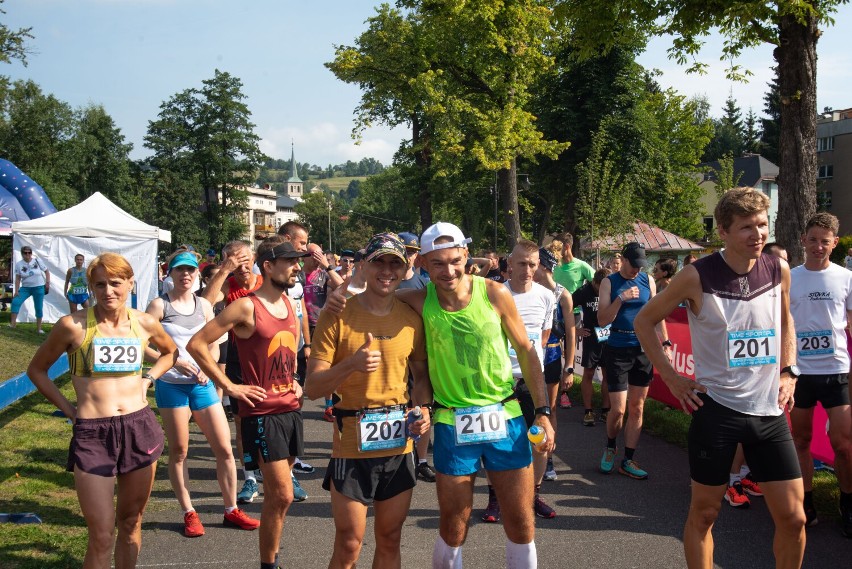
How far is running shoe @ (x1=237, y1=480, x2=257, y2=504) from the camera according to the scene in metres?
6.60

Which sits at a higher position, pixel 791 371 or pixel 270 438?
pixel 791 371

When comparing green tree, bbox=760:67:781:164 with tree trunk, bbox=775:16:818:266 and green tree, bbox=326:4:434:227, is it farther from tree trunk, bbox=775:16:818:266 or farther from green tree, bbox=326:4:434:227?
tree trunk, bbox=775:16:818:266

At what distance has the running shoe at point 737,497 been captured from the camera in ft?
20.3

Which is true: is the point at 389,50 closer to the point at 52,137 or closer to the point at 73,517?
the point at 73,517

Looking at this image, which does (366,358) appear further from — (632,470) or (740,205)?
(632,470)

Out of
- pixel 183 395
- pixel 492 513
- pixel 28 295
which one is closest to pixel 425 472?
pixel 492 513

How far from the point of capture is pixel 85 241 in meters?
20.2

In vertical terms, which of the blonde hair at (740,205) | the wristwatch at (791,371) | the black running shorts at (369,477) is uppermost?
the blonde hair at (740,205)

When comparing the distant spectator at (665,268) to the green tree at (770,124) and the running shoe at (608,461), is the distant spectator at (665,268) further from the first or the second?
the green tree at (770,124)

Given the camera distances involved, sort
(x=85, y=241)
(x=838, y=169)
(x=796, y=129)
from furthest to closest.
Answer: (x=838, y=169) → (x=85, y=241) → (x=796, y=129)

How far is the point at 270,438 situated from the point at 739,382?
105 inches

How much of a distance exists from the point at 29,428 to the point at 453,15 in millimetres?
18442

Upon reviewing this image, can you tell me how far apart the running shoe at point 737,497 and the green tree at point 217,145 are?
63.0 meters

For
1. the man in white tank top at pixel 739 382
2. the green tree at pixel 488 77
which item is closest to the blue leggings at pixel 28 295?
the green tree at pixel 488 77
